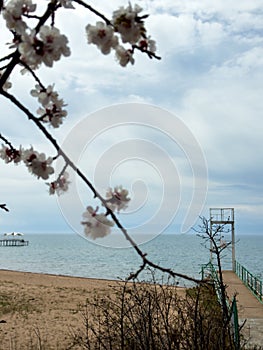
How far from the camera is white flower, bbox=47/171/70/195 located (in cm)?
113

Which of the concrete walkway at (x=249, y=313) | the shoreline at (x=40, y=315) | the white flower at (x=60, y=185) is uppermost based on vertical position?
the white flower at (x=60, y=185)

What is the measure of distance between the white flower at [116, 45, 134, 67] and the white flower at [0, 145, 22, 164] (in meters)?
0.39

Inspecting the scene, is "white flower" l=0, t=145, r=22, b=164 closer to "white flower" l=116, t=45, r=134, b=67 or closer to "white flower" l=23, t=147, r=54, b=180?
"white flower" l=23, t=147, r=54, b=180

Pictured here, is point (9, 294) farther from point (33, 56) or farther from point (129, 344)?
point (33, 56)

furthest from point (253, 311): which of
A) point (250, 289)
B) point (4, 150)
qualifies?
point (4, 150)

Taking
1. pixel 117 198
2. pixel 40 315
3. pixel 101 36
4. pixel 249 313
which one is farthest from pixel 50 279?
pixel 101 36

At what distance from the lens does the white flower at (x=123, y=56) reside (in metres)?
0.97

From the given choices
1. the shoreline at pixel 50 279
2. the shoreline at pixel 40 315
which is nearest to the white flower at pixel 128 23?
the shoreline at pixel 40 315

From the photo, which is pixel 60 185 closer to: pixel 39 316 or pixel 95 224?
pixel 95 224

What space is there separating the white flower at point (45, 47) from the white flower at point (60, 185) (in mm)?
332

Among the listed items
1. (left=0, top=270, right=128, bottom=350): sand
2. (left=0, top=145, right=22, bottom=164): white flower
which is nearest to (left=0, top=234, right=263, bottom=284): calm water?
(left=0, top=270, right=128, bottom=350): sand

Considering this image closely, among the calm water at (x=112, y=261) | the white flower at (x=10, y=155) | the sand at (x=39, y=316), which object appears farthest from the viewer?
the calm water at (x=112, y=261)

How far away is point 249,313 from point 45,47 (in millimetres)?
7494

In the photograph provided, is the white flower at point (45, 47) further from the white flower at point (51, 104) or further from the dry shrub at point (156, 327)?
the dry shrub at point (156, 327)
